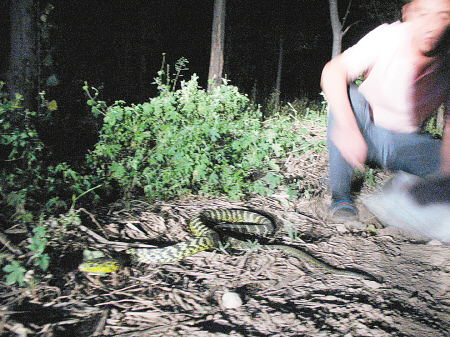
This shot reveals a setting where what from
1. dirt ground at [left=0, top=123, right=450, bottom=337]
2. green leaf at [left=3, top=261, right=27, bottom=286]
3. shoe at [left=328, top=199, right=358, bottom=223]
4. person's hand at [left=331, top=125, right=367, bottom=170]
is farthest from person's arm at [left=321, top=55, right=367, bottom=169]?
green leaf at [left=3, top=261, right=27, bottom=286]

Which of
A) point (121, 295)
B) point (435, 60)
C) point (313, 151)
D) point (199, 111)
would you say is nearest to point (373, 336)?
point (121, 295)

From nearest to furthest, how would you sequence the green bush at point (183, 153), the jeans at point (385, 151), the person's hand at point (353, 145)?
the person's hand at point (353, 145) < the jeans at point (385, 151) < the green bush at point (183, 153)

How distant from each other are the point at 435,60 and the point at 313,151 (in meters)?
2.51

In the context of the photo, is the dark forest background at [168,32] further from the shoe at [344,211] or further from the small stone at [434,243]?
the small stone at [434,243]

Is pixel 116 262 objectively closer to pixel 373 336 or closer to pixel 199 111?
pixel 373 336

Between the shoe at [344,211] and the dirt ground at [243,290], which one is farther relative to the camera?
the shoe at [344,211]

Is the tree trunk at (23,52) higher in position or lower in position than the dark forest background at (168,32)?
lower

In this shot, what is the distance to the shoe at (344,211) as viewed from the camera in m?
2.93

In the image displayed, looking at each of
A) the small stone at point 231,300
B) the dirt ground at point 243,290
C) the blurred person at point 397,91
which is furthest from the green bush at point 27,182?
the blurred person at point 397,91

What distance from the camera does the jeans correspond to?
2.57 meters

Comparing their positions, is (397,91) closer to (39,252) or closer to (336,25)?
(39,252)

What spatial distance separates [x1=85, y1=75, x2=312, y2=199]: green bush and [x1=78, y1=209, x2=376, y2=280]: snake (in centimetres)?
38

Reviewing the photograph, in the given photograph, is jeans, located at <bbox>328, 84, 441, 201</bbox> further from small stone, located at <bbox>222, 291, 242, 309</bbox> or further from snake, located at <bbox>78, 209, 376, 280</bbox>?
small stone, located at <bbox>222, 291, 242, 309</bbox>

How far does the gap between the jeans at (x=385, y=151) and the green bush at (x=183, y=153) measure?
1.04 m
